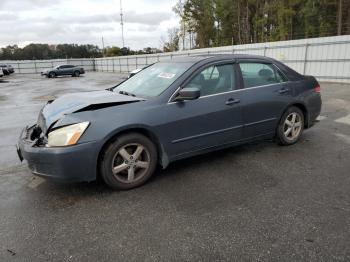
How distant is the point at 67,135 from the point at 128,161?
753 millimetres

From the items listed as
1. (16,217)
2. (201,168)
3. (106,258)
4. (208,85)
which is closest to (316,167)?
(201,168)

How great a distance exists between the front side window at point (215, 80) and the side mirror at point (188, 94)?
10.2 inches

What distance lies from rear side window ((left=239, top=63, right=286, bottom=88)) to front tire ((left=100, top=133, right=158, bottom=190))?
1.82 m

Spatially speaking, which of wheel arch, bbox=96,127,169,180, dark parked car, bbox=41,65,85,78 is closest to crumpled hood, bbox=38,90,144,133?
wheel arch, bbox=96,127,169,180

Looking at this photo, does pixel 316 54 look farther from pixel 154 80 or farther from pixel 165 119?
pixel 165 119

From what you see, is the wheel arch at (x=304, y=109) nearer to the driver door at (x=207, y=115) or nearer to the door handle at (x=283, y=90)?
the door handle at (x=283, y=90)

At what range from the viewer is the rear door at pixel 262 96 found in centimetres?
445

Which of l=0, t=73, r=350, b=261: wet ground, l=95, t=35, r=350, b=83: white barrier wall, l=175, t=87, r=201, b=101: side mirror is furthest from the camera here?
l=95, t=35, r=350, b=83: white barrier wall

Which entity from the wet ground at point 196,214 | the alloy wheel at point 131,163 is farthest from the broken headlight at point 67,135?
the wet ground at point 196,214

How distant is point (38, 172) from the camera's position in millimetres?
3389

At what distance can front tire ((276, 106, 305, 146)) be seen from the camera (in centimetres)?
492

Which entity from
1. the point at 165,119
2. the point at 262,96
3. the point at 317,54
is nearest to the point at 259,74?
the point at 262,96

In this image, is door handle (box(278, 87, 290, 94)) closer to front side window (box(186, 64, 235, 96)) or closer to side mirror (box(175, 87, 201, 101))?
front side window (box(186, 64, 235, 96))

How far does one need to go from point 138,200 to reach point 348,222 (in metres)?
2.08
